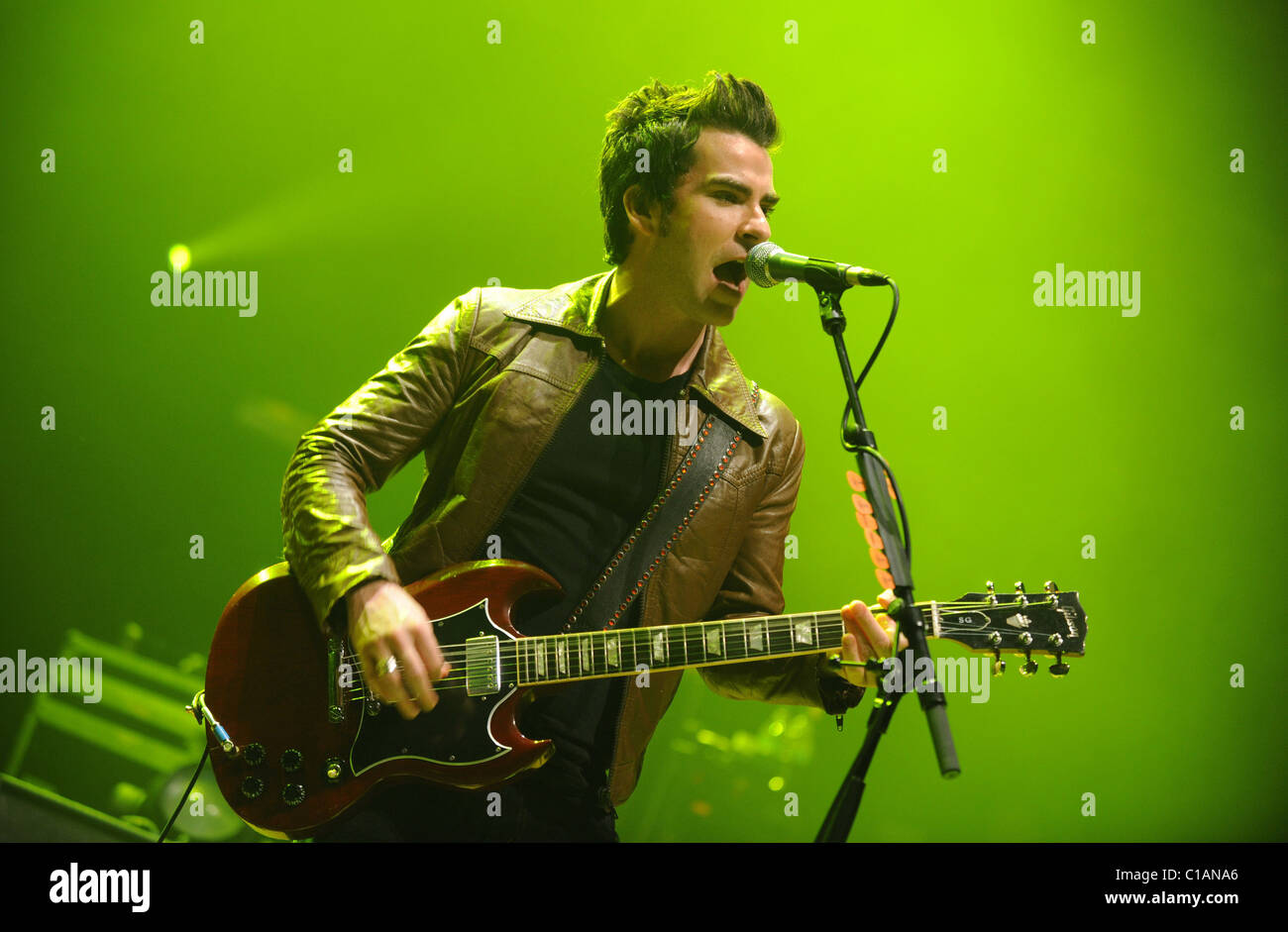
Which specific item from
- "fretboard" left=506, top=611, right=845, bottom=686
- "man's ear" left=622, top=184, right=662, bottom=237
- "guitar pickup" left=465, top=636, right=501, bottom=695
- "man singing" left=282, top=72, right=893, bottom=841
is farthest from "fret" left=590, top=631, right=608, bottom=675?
"man's ear" left=622, top=184, right=662, bottom=237

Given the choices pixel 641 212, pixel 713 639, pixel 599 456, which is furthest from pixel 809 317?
pixel 713 639

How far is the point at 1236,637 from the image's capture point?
330 centimetres

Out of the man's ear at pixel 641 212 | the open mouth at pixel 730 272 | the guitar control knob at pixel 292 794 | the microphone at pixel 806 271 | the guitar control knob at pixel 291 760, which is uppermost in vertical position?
the man's ear at pixel 641 212

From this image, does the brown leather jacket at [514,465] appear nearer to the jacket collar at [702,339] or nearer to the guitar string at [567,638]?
the jacket collar at [702,339]

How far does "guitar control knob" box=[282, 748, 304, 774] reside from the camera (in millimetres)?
2150

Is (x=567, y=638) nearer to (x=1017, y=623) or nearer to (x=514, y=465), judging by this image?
(x=514, y=465)

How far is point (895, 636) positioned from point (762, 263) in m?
0.81

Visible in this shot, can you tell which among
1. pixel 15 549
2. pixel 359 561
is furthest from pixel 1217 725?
pixel 15 549

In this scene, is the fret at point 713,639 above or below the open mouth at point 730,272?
below

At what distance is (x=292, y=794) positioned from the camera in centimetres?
214

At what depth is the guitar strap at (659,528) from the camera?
2.44 metres

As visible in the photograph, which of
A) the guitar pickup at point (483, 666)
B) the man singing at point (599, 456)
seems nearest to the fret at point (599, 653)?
the man singing at point (599, 456)

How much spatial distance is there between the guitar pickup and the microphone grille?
3.21 ft
